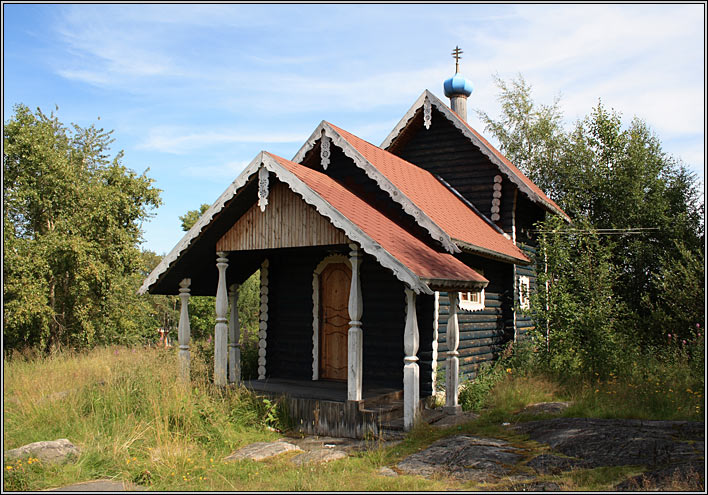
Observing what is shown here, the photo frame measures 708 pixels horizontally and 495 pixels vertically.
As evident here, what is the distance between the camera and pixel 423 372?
11719 millimetres

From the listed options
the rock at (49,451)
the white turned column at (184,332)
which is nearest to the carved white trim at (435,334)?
the white turned column at (184,332)

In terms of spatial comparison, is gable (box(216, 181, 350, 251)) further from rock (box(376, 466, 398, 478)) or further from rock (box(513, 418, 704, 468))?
rock (box(513, 418, 704, 468))

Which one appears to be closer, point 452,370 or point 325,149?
point 452,370

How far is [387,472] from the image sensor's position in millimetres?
7555

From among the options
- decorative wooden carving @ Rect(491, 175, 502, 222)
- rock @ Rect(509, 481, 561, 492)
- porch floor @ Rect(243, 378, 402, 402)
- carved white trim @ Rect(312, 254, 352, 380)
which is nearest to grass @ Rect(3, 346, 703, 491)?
rock @ Rect(509, 481, 561, 492)

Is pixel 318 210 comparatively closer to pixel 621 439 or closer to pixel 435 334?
pixel 435 334

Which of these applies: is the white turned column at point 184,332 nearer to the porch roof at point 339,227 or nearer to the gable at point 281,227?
Answer: the porch roof at point 339,227

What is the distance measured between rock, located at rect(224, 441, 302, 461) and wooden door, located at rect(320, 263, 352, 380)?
158 inches

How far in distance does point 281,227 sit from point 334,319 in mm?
3128

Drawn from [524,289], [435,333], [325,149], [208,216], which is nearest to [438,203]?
[325,149]

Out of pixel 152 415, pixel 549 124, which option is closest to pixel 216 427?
pixel 152 415

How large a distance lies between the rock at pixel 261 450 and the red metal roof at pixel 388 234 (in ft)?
10.5

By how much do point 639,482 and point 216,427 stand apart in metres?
5.66

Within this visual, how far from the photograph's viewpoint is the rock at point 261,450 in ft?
27.2
